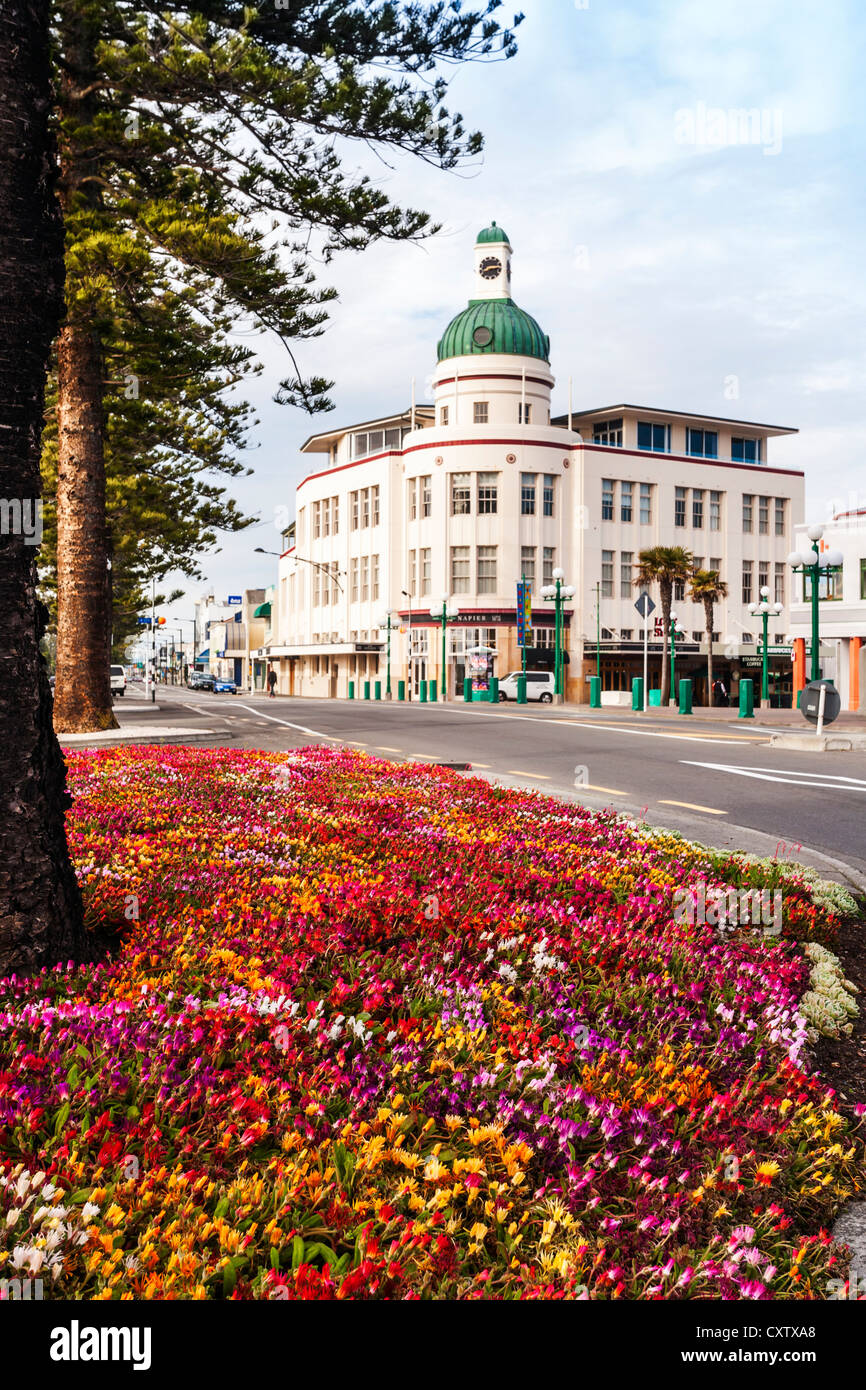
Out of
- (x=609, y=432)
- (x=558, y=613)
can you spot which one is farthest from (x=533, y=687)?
(x=609, y=432)

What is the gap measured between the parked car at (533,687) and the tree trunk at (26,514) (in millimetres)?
52914

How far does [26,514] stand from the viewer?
Result: 3.65 m

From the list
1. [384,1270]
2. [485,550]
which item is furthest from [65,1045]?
[485,550]

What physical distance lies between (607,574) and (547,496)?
23.7ft

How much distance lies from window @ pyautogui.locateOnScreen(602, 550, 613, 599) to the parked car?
16176mm

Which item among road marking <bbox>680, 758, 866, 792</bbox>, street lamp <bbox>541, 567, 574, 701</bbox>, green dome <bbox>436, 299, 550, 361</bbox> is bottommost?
road marking <bbox>680, 758, 866, 792</bbox>

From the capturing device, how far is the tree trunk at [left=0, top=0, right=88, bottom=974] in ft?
11.6

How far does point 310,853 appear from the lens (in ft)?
18.9

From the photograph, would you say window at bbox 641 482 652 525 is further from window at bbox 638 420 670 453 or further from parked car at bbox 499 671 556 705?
parked car at bbox 499 671 556 705

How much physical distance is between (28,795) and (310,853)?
233cm

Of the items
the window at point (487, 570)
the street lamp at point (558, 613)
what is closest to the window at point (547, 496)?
the window at point (487, 570)

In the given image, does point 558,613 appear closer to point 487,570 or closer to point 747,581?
point 487,570

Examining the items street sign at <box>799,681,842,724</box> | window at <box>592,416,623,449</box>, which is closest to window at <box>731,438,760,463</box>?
window at <box>592,416,623,449</box>
